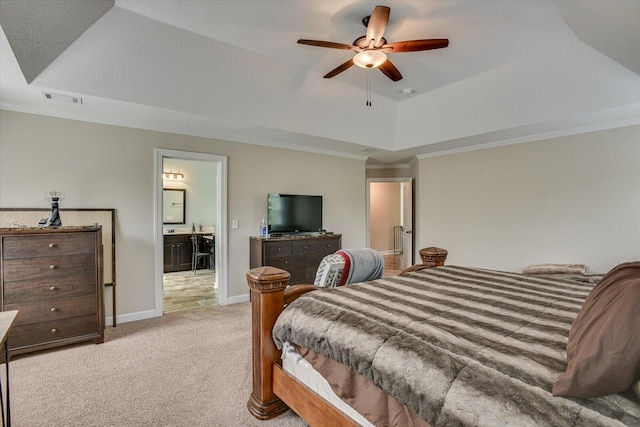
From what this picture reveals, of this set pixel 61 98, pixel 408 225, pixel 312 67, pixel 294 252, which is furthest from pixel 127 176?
pixel 408 225

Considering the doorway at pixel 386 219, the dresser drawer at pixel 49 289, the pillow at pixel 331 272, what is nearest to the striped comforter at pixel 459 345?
the pillow at pixel 331 272

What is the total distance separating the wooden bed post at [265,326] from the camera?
189 centimetres

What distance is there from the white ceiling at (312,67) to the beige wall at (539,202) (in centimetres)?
33

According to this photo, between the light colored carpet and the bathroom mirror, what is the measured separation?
3.87 m

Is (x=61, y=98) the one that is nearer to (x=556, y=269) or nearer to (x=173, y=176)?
(x=173, y=176)

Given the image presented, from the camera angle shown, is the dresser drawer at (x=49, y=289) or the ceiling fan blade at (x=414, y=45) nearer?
the ceiling fan blade at (x=414, y=45)

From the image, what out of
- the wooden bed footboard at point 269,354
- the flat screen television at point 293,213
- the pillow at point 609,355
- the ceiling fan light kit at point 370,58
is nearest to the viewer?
the pillow at point 609,355

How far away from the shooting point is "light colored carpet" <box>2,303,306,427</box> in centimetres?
205

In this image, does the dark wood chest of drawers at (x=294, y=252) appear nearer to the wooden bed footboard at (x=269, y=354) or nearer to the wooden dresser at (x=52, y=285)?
the wooden dresser at (x=52, y=285)

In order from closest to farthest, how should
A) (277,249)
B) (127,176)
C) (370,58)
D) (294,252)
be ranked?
(370,58)
(127,176)
(277,249)
(294,252)

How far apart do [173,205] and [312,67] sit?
504 centimetres

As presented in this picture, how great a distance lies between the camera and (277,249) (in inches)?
183

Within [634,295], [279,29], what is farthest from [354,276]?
[279,29]

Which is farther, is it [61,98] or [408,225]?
[408,225]
